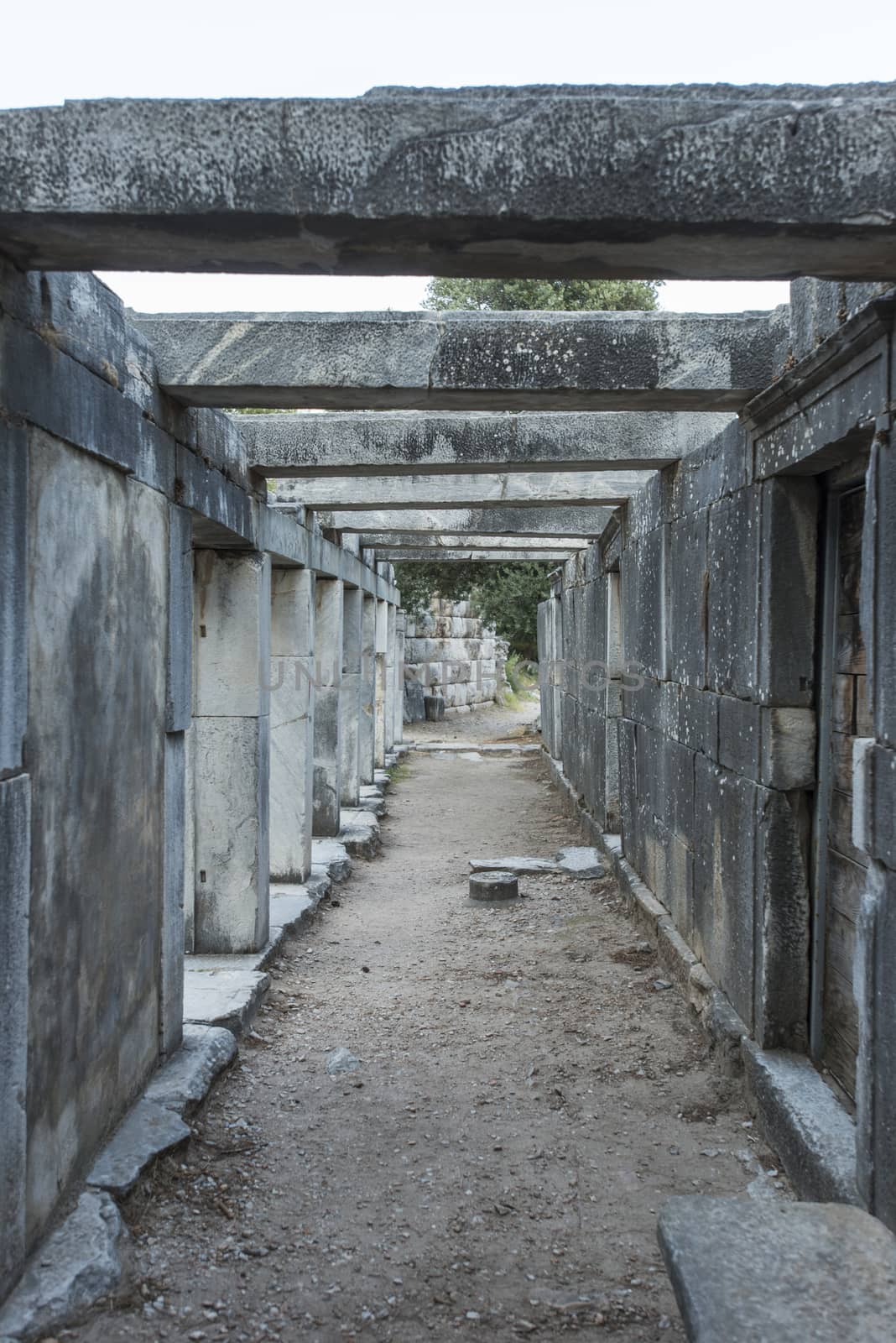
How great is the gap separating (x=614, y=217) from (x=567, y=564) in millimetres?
10039

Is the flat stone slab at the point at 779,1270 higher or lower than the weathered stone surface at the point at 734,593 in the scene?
lower

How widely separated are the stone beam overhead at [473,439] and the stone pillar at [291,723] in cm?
205

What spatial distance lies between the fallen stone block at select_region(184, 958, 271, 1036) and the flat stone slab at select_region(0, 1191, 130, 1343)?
1.63m

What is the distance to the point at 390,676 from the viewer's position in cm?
1574

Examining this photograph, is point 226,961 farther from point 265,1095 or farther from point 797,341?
point 797,341

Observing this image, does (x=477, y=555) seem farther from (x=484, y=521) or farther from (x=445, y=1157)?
(x=445, y=1157)

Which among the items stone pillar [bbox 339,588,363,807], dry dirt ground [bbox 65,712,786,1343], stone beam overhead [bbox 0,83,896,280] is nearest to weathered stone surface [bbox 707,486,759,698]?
dry dirt ground [bbox 65,712,786,1343]

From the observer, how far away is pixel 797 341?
3592 mm

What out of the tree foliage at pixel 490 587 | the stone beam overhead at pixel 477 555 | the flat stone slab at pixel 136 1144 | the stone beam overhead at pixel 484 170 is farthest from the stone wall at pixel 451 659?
the stone beam overhead at pixel 484 170

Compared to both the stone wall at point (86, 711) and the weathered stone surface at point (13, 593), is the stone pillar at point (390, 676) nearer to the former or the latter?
the stone wall at point (86, 711)

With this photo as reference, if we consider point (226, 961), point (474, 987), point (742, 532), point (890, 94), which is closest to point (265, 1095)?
point (226, 961)

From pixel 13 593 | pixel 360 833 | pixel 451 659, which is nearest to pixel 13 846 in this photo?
pixel 13 593

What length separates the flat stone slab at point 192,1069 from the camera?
384 cm

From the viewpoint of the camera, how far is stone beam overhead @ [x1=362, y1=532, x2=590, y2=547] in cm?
1077
